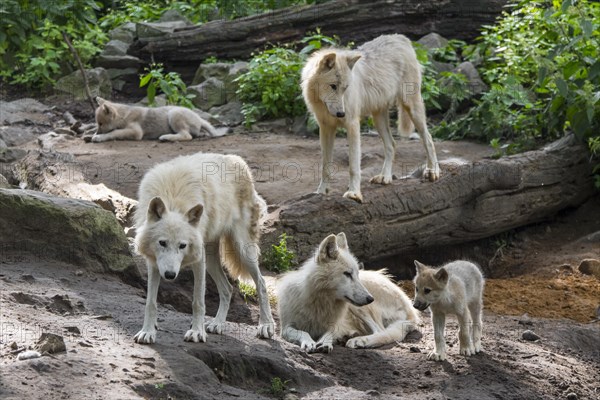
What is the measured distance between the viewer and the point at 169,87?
50.2ft

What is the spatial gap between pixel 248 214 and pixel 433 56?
33.4ft

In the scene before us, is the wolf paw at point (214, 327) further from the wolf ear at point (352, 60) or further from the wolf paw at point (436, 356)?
the wolf ear at point (352, 60)

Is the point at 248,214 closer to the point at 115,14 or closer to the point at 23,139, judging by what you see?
the point at 23,139

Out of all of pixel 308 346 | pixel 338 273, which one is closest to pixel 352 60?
pixel 338 273

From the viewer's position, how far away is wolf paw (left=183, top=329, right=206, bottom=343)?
596cm

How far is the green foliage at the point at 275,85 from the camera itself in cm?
1465

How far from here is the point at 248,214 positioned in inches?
273

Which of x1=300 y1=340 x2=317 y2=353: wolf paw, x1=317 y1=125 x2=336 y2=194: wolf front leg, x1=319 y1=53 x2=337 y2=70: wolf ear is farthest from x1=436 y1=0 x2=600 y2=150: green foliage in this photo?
x1=300 y1=340 x2=317 y2=353: wolf paw

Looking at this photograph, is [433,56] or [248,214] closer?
[248,214]

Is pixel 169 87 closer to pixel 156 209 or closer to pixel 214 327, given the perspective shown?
pixel 214 327

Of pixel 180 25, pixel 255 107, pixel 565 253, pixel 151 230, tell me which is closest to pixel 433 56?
pixel 255 107

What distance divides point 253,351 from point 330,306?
1.34m

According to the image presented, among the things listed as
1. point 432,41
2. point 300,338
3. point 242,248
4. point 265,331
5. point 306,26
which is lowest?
point 300,338

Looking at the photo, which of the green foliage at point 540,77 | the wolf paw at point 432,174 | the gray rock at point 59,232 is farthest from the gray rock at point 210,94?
the gray rock at point 59,232
